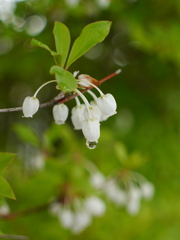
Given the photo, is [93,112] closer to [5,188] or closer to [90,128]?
[90,128]

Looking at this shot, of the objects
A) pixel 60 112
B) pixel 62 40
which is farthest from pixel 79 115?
pixel 62 40

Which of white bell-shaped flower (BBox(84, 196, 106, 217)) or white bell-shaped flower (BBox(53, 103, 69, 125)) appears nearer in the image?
white bell-shaped flower (BBox(53, 103, 69, 125))

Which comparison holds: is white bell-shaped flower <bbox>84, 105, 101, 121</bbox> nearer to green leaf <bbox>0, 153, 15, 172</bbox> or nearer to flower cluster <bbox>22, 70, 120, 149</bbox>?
flower cluster <bbox>22, 70, 120, 149</bbox>

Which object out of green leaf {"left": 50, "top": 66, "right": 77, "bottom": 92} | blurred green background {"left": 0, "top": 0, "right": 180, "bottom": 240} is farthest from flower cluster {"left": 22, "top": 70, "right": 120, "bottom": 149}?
blurred green background {"left": 0, "top": 0, "right": 180, "bottom": 240}

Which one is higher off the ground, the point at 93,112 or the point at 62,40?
the point at 62,40

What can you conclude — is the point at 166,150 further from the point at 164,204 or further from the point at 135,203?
the point at 135,203

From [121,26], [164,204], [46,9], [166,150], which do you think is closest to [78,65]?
[121,26]
